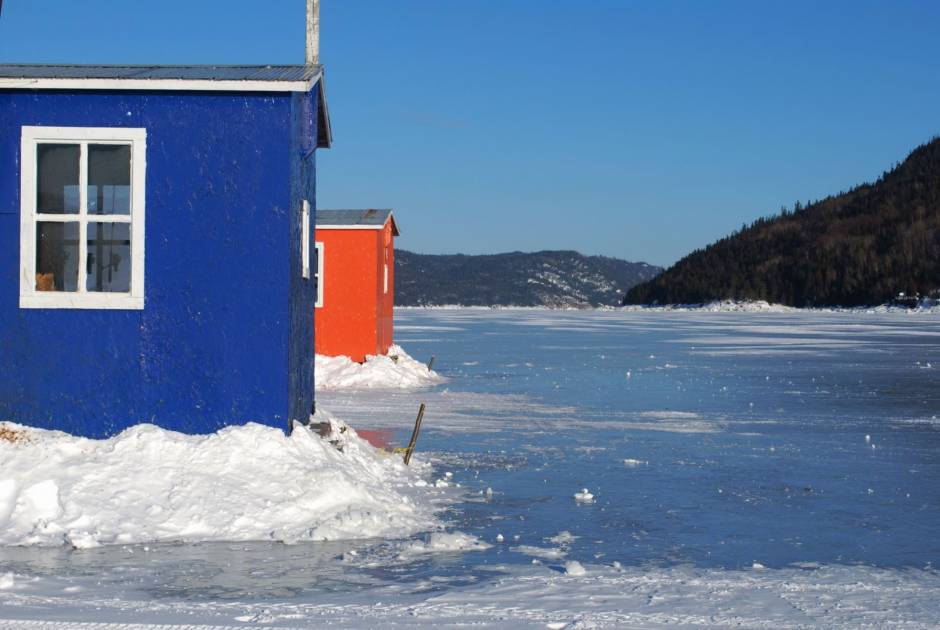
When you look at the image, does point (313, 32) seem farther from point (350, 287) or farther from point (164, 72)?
point (350, 287)

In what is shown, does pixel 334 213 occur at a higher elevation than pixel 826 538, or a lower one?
higher

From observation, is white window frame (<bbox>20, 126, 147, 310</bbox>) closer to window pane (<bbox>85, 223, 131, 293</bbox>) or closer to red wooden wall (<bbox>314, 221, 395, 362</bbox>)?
window pane (<bbox>85, 223, 131, 293</bbox>)

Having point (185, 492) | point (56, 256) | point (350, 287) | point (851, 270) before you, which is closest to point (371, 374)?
point (350, 287)

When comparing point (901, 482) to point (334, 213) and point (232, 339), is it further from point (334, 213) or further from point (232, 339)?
point (334, 213)

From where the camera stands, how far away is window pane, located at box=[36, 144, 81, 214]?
32.4 ft

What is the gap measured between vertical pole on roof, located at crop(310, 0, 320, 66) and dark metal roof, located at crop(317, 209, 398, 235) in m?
14.6

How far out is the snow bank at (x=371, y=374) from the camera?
23938mm

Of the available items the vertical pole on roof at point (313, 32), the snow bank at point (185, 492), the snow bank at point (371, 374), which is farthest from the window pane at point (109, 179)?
the snow bank at point (371, 374)

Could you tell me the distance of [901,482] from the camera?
457 inches

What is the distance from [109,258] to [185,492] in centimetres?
263

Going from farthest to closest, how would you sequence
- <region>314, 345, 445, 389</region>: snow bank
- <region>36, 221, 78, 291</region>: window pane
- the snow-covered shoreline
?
the snow-covered shoreline
<region>314, 345, 445, 389</region>: snow bank
<region>36, 221, 78, 291</region>: window pane

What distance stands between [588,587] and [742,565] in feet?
4.63

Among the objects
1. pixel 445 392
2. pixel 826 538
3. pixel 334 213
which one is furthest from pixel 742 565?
pixel 334 213

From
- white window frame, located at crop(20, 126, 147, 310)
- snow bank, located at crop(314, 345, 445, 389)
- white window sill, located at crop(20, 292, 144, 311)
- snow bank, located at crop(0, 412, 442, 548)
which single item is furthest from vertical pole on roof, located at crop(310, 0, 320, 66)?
snow bank, located at crop(314, 345, 445, 389)
